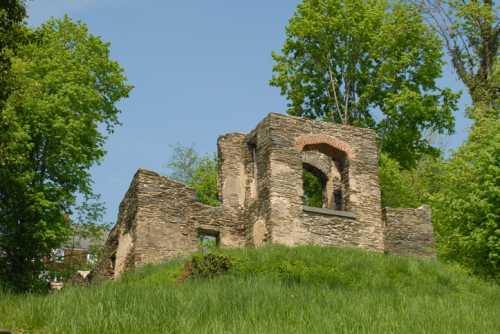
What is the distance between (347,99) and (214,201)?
703 centimetres

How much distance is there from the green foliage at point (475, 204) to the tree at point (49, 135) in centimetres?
1125

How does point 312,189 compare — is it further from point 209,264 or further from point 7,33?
point 7,33

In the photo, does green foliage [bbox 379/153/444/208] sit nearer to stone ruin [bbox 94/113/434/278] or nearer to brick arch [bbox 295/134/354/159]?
stone ruin [bbox 94/113/434/278]

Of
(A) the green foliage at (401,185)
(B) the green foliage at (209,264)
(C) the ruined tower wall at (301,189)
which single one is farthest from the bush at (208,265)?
(A) the green foliage at (401,185)

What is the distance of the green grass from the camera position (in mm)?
10266

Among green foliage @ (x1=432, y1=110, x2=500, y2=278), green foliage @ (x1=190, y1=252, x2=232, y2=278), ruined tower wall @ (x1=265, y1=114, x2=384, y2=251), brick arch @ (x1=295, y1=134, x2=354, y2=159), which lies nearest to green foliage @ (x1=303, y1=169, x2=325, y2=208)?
ruined tower wall @ (x1=265, y1=114, x2=384, y2=251)

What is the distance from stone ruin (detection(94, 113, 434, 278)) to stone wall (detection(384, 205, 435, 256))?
1.2 inches

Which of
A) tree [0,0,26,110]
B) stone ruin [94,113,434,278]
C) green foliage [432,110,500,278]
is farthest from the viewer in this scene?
stone ruin [94,113,434,278]

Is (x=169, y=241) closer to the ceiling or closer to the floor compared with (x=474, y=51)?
closer to the floor

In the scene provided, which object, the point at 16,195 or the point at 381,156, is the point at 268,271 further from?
the point at 381,156

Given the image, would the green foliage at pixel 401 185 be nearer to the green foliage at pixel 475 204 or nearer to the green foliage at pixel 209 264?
the green foliage at pixel 475 204

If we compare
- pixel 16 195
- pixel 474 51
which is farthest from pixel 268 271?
pixel 474 51

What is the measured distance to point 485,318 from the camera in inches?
480

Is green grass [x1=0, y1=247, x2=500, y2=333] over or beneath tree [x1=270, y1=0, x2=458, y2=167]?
beneath
